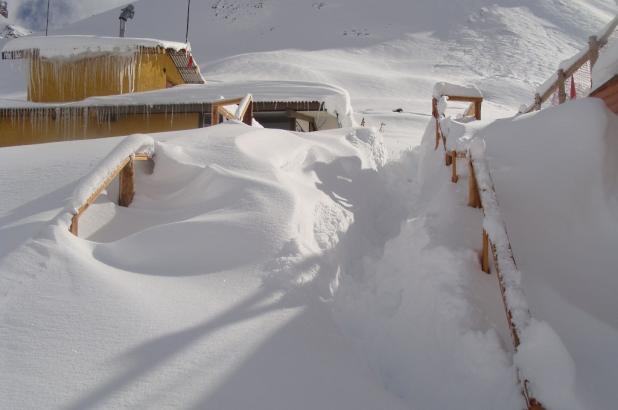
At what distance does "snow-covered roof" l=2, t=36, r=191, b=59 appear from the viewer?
43.5ft

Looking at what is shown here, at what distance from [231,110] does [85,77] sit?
510cm

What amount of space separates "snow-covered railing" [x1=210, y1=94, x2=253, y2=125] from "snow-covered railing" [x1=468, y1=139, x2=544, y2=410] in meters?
5.69

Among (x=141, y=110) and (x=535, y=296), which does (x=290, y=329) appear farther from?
(x=141, y=110)

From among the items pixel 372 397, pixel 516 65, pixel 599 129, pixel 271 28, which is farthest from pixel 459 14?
pixel 372 397

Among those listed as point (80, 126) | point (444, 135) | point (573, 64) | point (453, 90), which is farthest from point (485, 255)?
point (80, 126)

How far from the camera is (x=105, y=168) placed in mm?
4445

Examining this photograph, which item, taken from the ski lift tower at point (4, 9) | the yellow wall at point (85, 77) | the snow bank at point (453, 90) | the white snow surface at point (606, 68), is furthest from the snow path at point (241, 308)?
the ski lift tower at point (4, 9)

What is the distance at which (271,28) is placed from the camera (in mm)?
53781

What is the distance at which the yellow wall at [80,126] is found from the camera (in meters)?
12.2

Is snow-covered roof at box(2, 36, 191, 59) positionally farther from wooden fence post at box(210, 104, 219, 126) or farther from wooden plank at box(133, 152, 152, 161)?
wooden plank at box(133, 152, 152, 161)

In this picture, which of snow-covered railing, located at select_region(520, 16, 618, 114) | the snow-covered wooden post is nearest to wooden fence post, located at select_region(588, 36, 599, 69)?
snow-covered railing, located at select_region(520, 16, 618, 114)

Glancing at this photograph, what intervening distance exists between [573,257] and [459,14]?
183 feet

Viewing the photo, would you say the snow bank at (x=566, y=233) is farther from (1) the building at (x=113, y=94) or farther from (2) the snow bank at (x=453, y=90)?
(1) the building at (x=113, y=94)

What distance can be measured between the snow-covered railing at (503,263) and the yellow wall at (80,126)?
30.0ft
